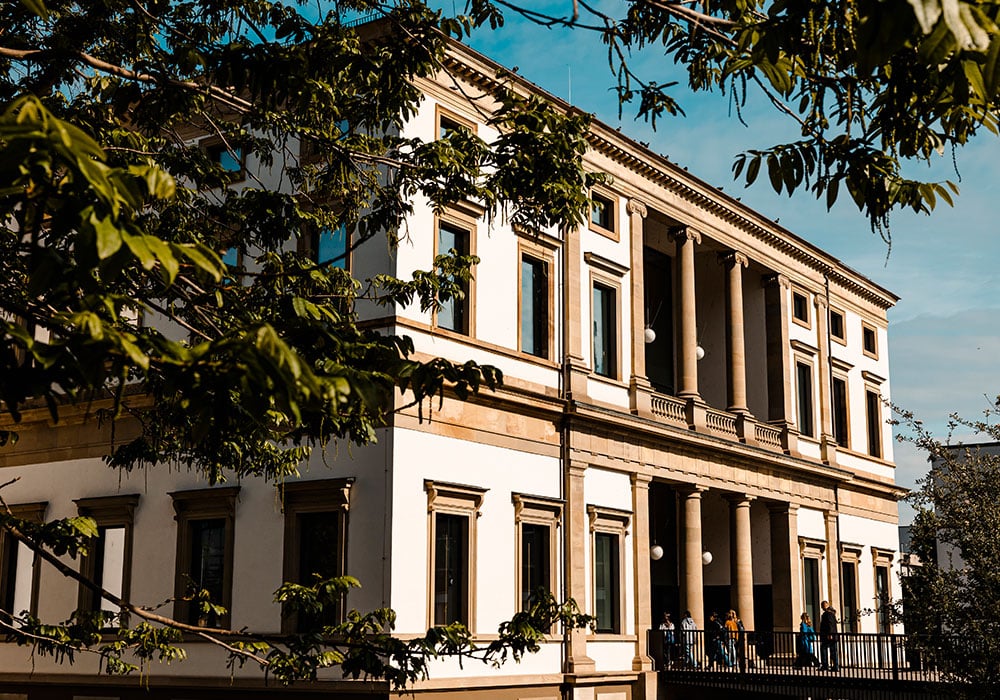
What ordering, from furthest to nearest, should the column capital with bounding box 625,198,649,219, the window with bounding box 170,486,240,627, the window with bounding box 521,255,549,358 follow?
1. the column capital with bounding box 625,198,649,219
2. the window with bounding box 521,255,549,358
3. the window with bounding box 170,486,240,627

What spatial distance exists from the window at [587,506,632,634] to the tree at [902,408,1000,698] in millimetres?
8935

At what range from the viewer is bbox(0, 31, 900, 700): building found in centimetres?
2411

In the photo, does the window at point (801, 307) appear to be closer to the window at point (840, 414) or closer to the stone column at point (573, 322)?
the window at point (840, 414)

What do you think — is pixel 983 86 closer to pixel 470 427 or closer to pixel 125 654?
pixel 470 427

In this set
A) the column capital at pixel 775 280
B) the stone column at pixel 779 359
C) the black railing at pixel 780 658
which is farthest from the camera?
the column capital at pixel 775 280

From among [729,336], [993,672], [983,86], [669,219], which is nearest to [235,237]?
[983,86]

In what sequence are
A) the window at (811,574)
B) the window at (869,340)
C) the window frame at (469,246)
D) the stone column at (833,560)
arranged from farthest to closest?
the window at (869,340) → the stone column at (833,560) → the window at (811,574) → the window frame at (469,246)

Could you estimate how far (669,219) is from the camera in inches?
1340

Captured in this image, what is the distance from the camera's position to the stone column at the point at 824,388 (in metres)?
41.4

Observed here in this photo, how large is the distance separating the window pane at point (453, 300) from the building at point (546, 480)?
1.9 inches

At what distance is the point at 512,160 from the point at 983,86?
650 cm

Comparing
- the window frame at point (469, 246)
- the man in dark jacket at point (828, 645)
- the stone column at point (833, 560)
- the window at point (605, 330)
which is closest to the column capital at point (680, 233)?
the window at point (605, 330)

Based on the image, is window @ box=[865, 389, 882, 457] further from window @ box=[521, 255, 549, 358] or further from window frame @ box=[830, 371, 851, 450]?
window @ box=[521, 255, 549, 358]

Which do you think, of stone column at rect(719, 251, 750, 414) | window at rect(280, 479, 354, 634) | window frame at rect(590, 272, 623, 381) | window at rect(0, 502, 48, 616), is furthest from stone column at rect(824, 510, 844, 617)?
window at rect(0, 502, 48, 616)
